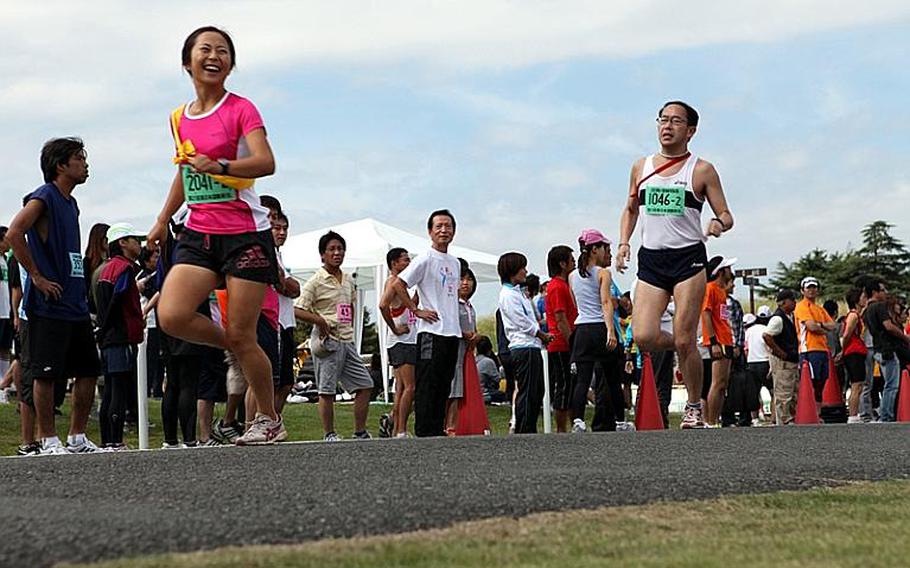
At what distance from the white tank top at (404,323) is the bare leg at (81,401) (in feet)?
11.4

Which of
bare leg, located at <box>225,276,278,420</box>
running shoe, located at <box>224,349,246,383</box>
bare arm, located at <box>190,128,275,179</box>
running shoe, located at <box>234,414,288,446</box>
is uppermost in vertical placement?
bare arm, located at <box>190,128,275,179</box>

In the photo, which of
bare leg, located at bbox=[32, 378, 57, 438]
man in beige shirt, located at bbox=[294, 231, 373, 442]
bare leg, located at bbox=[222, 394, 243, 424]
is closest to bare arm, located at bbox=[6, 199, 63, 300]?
bare leg, located at bbox=[32, 378, 57, 438]

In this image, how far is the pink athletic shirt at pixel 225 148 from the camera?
750 cm

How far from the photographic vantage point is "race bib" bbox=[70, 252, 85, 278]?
874cm

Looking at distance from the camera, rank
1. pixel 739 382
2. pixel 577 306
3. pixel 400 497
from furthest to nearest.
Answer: pixel 739 382 → pixel 577 306 → pixel 400 497

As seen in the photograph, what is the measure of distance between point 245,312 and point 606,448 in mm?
2094

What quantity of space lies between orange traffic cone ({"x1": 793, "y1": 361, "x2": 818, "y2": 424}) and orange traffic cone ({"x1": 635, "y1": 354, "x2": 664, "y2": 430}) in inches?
172

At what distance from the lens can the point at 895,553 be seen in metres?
4.05

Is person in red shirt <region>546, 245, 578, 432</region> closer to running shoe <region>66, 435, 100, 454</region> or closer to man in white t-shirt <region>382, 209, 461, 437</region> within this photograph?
man in white t-shirt <region>382, 209, 461, 437</region>

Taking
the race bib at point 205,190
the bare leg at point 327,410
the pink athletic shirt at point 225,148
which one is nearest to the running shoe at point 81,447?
the pink athletic shirt at point 225,148

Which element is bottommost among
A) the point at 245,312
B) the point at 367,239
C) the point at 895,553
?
the point at 895,553

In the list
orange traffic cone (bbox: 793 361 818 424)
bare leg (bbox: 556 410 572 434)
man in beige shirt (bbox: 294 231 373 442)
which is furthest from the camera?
orange traffic cone (bbox: 793 361 818 424)

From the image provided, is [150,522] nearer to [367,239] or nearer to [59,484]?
[59,484]

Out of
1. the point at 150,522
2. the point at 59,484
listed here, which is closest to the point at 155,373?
the point at 59,484
